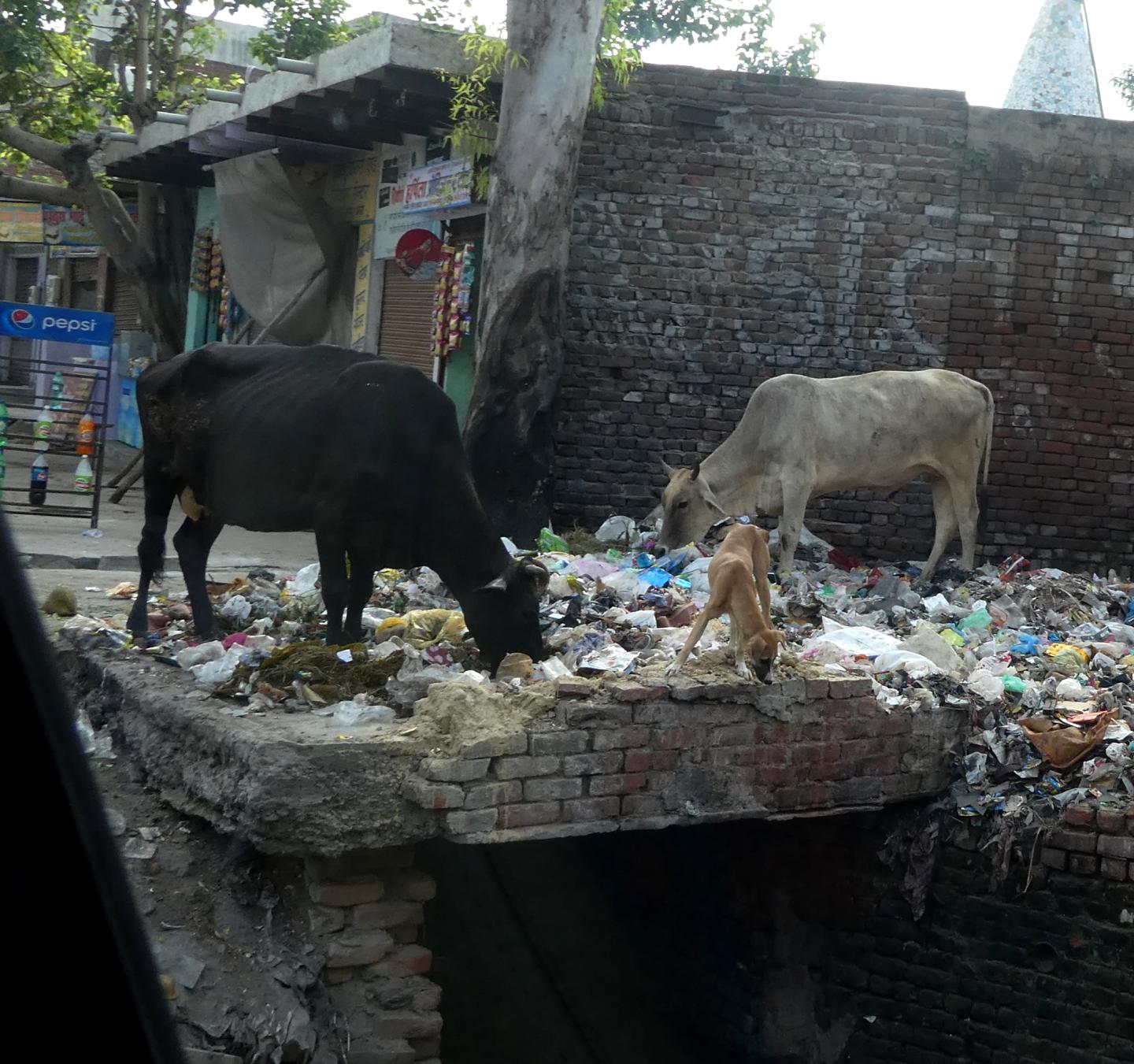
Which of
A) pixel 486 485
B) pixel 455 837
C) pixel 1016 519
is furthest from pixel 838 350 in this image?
pixel 455 837

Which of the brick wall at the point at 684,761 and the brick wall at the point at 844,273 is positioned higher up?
the brick wall at the point at 844,273

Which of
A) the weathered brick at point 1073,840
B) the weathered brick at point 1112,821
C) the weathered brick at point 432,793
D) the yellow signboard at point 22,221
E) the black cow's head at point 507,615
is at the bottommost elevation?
the weathered brick at point 1073,840

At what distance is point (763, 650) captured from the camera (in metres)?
4.71

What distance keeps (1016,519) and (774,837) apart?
16.8 feet

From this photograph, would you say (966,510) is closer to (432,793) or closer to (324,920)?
(432,793)

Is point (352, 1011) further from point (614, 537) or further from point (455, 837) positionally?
point (614, 537)

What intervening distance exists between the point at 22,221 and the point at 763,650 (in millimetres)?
19472

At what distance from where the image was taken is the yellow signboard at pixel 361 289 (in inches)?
495

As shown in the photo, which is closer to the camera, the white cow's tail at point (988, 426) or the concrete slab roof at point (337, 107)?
the white cow's tail at point (988, 426)

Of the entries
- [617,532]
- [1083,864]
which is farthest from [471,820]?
[617,532]

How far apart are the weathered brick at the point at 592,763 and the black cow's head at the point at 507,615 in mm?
877

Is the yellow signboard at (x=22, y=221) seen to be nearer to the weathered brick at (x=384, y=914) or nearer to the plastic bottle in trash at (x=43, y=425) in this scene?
the plastic bottle in trash at (x=43, y=425)

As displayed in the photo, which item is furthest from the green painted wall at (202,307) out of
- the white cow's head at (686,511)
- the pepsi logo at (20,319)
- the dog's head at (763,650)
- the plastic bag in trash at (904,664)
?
the dog's head at (763,650)

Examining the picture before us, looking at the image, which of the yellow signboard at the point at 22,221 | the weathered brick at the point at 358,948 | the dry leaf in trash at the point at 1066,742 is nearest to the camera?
the weathered brick at the point at 358,948
